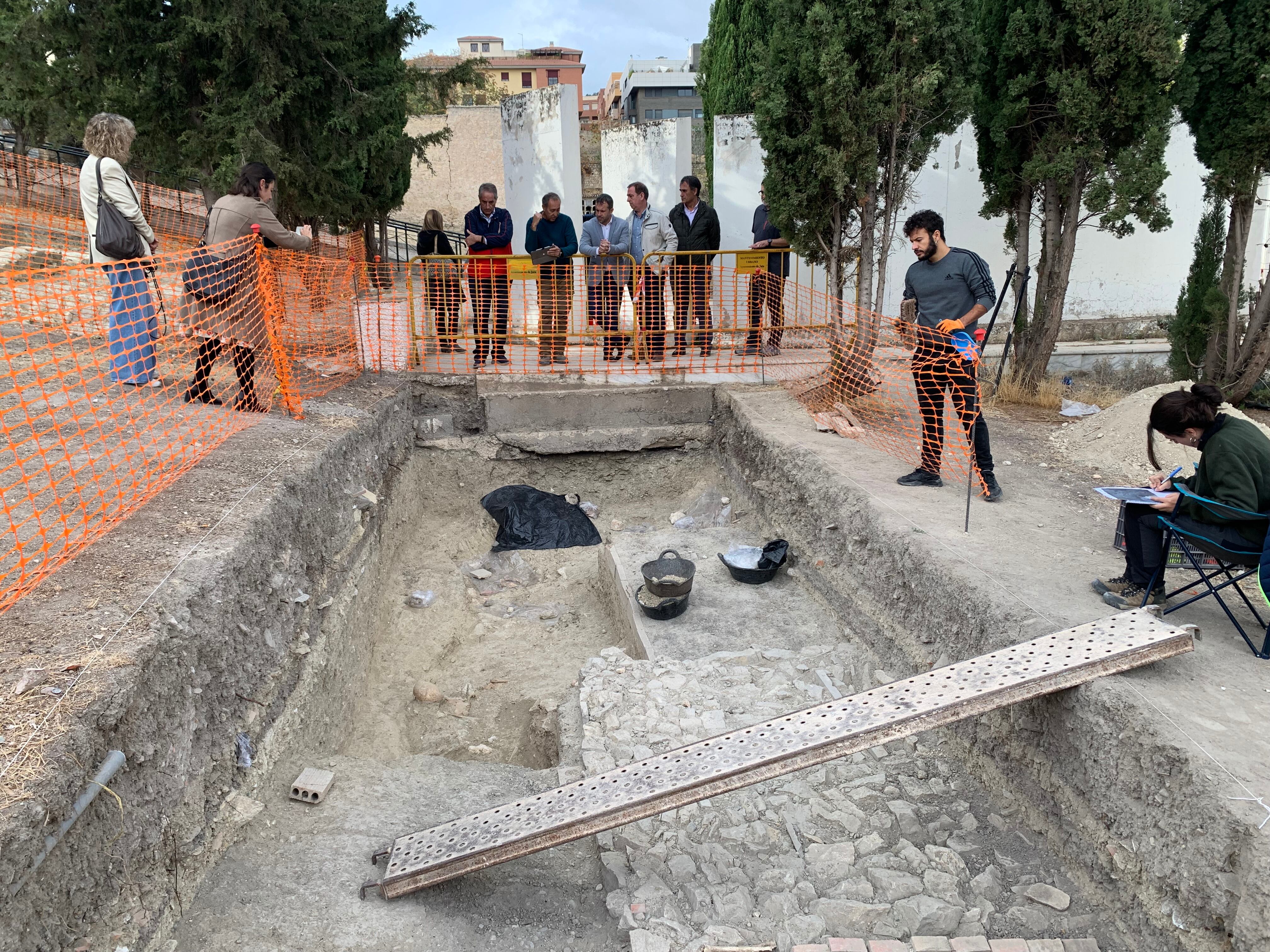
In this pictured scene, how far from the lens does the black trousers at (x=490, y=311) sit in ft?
28.1

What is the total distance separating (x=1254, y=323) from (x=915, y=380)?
484cm

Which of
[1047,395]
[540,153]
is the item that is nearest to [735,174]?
[540,153]

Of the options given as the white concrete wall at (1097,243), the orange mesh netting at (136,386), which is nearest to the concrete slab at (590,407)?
the orange mesh netting at (136,386)

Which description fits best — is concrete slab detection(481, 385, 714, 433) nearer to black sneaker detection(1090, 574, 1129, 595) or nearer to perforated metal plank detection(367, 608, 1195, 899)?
black sneaker detection(1090, 574, 1129, 595)

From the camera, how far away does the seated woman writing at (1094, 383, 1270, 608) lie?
3.21 metres

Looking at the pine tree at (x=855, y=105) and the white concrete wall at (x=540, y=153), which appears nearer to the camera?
the pine tree at (x=855, y=105)

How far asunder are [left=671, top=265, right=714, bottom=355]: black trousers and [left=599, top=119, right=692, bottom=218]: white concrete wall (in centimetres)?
367

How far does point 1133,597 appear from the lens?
368 centimetres

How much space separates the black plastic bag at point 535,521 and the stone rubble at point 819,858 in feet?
10.6

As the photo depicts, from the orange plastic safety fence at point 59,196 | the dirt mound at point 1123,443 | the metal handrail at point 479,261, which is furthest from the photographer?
the orange plastic safety fence at point 59,196

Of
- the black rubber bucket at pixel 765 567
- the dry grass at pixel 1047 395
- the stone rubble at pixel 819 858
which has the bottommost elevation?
the stone rubble at pixel 819 858

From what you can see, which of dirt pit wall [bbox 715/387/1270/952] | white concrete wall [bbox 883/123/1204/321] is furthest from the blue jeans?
white concrete wall [bbox 883/123/1204/321]

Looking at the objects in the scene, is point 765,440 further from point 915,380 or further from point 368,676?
point 368,676

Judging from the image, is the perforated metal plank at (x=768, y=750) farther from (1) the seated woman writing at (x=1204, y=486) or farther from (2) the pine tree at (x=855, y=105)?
(2) the pine tree at (x=855, y=105)
